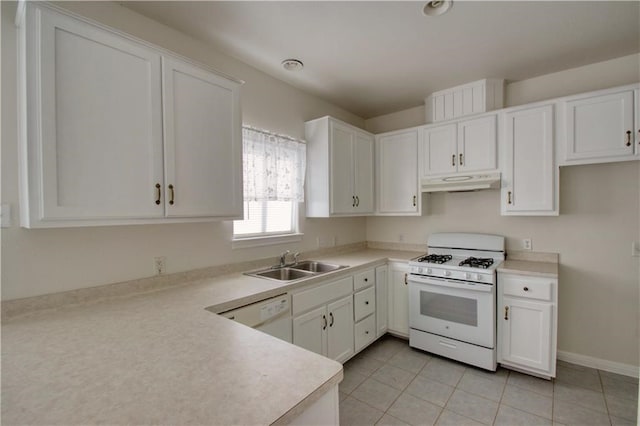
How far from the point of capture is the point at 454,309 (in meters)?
2.70

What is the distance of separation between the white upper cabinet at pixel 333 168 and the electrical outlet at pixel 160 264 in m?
1.50

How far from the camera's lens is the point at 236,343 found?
1.16 metres

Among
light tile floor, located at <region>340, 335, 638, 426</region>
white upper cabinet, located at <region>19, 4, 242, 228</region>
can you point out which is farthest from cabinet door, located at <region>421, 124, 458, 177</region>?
white upper cabinet, located at <region>19, 4, 242, 228</region>

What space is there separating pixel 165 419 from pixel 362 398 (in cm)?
188

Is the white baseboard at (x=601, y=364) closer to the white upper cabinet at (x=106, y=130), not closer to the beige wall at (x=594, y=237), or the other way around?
the beige wall at (x=594, y=237)

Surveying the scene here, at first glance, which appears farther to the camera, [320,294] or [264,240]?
[264,240]

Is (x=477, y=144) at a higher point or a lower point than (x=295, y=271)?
higher

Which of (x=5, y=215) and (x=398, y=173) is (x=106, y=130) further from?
(x=398, y=173)

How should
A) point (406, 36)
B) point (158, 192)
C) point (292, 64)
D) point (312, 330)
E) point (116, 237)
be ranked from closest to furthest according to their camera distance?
1. point (158, 192)
2. point (116, 237)
3. point (406, 36)
4. point (312, 330)
5. point (292, 64)

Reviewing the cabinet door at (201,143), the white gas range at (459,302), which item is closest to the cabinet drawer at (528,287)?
the white gas range at (459,302)

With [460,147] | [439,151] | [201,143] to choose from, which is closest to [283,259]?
[201,143]

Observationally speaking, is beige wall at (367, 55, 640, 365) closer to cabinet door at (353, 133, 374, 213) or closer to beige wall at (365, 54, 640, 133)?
beige wall at (365, 54, 640, 133)

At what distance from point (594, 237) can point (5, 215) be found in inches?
165

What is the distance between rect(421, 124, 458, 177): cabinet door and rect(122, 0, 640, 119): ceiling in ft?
1.68
